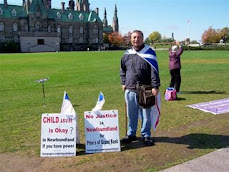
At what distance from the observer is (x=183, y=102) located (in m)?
9.21

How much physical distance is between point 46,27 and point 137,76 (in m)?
97.5

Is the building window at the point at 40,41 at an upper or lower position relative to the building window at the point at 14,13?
lower

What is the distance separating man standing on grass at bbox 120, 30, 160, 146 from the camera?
4.90 meters

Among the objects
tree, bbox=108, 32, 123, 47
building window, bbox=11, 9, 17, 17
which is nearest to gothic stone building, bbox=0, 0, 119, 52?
building window, bbox=11, 9, 17, 17

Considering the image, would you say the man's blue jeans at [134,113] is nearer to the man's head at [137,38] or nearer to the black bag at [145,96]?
the black bag at [145,96]

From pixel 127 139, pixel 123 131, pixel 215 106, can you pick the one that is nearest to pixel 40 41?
pixel 215 106

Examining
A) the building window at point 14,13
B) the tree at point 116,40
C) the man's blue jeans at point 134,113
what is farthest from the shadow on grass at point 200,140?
the tree at point 116,40

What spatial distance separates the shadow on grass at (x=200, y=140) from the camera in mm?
5203

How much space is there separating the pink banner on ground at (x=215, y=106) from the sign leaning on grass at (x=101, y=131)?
3.91 m

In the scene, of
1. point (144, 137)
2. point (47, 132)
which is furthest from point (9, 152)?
point (144, 137)

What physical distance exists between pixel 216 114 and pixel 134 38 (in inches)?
157

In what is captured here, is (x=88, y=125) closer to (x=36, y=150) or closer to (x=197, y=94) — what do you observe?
(x=36, y=150)

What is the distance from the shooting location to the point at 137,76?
16.5 feet

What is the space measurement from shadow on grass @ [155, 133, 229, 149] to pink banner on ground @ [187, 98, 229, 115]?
2051mm
